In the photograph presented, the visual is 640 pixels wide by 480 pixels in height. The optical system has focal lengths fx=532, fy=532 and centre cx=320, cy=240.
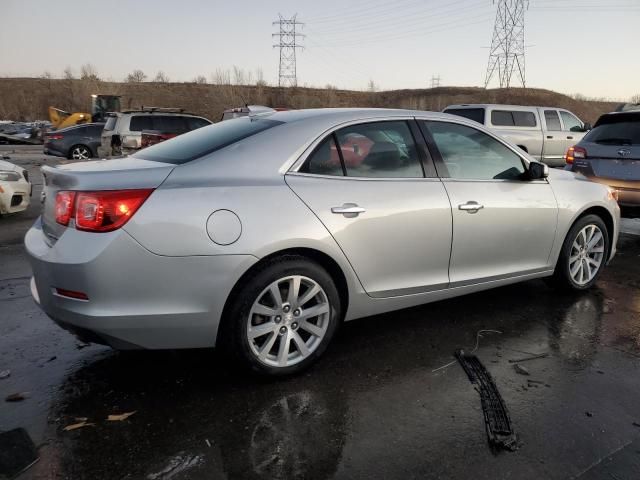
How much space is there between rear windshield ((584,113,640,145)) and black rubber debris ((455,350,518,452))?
5.13 m

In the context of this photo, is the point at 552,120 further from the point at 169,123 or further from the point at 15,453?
the point at 15,453

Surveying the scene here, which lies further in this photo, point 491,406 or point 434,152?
point 434,152

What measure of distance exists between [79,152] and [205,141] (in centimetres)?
1855

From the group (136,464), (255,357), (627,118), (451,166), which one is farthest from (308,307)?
(627,118)

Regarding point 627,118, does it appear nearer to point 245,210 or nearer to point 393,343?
point 393,343

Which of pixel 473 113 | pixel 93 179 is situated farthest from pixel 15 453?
pixel 473 113

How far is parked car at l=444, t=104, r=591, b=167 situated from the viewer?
14.7m

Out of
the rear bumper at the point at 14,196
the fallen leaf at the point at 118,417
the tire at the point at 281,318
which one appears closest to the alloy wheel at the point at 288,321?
the tire at the point at 281,318

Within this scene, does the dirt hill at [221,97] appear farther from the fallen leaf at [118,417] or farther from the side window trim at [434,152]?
the fallen leaf at [118,417]

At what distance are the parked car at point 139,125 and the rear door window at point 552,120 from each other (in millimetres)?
10385

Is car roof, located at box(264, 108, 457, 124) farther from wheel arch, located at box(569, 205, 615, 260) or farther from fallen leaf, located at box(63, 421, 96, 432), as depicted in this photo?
fallen leaf, located at box(63, 421, 96, 432)

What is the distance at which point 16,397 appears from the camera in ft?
9.71

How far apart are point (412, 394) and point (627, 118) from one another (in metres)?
6.16

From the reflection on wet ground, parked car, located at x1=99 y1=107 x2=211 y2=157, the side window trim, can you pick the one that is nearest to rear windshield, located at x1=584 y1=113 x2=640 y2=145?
the reflection on wet ground
